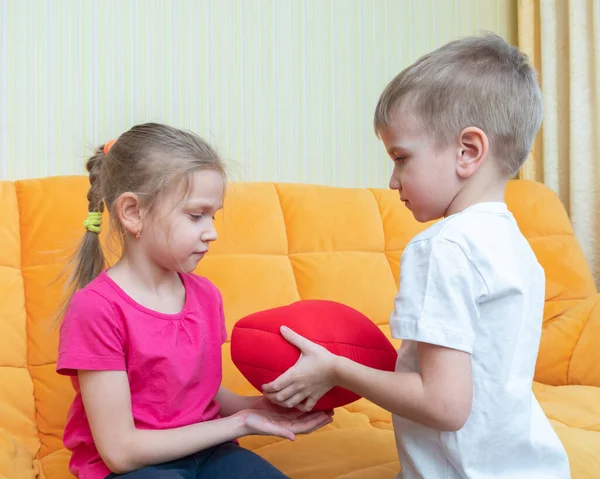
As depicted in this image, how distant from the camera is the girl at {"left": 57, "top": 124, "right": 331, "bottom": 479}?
1095mm

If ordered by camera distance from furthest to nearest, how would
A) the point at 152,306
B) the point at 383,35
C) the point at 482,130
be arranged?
1. the point at 383,35
2. the point at 152,306
3. the point at 482,130

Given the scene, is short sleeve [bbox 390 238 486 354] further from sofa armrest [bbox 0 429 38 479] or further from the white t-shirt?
sofa armrest [bbox 0 429 38 479]

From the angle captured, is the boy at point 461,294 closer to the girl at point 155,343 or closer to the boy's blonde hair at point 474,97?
the boy's blonde hair at point 474,97

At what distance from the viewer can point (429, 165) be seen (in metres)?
1.08

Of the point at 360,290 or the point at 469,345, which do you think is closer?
the point at 469,345

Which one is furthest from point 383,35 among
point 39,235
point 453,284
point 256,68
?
point 453,284

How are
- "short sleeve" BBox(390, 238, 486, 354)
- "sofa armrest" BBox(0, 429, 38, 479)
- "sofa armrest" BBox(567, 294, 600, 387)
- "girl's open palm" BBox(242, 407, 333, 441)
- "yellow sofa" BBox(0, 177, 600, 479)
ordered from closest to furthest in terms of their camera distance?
"short sleeve" BBox(390, 238, 486, 354) < "girl's open palm" BBox(242, 407, 333, 441) < "sofa armrest" BBox(0, 429, 38, 479) < "yellow sofa" BBox(0, 177, 600, 479) < "sofa armrest" BBox(567, 294, 600, 387)

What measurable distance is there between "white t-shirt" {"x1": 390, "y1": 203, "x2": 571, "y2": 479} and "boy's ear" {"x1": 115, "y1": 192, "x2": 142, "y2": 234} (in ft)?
1.56

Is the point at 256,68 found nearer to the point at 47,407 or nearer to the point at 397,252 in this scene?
the point at 397,252

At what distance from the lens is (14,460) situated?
4.55 ft

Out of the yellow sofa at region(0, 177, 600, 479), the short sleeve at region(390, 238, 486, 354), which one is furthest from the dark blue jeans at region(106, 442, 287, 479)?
the short sleeve at region(390, 238, 486, 354)

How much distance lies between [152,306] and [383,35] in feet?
6.16

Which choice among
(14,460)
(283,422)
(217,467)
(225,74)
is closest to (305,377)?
(283,422)

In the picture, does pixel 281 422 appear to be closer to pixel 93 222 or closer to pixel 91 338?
pixel 91 338
